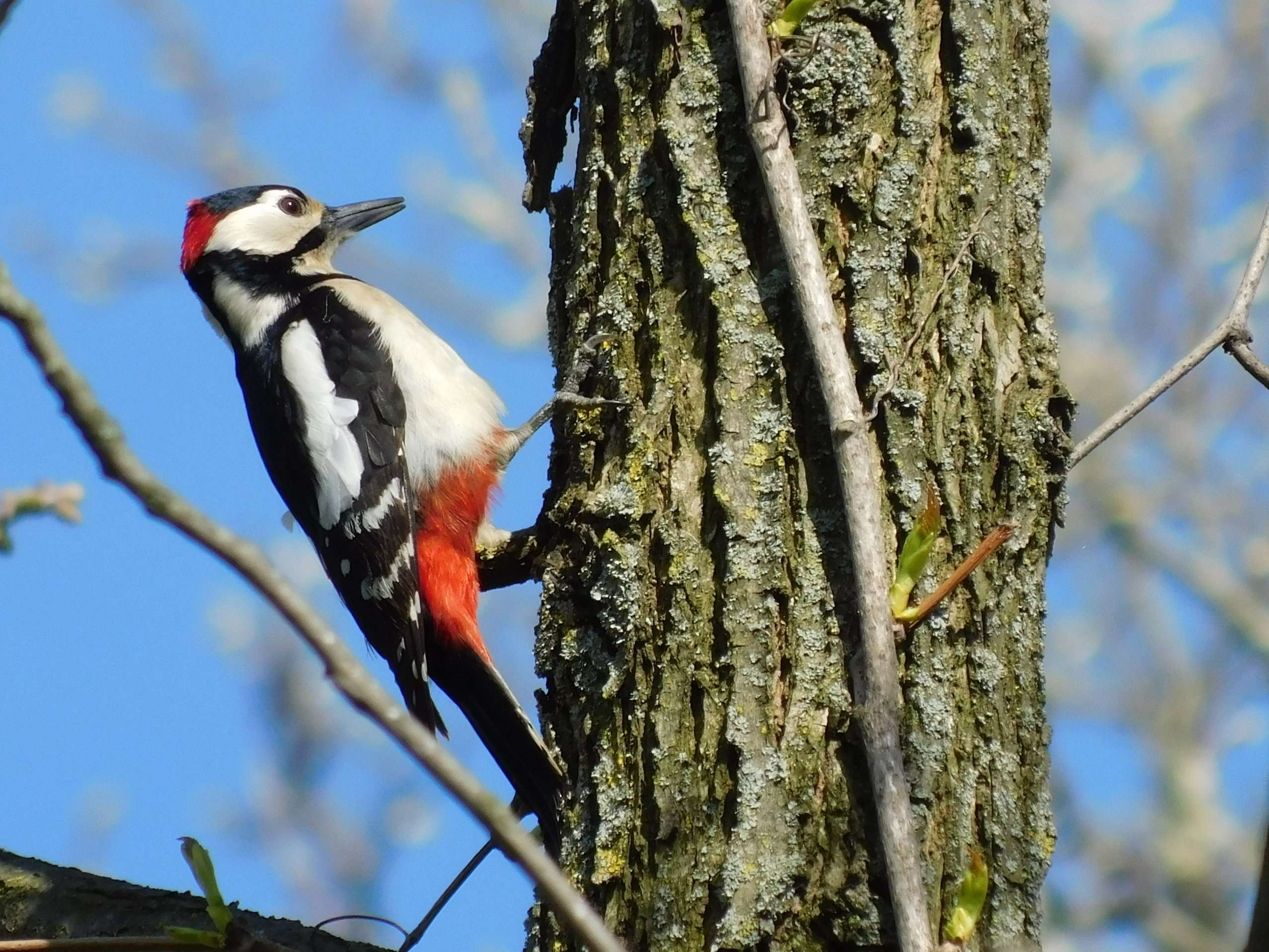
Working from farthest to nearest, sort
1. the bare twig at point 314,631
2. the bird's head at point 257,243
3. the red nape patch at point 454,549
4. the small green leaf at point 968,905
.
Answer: the bird's head at point 257,243 < the red nape patch at point 454,549 < the small green leaf at point 968,905 < the bare twig at point 314,631

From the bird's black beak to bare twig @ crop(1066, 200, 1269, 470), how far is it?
96.1 inches

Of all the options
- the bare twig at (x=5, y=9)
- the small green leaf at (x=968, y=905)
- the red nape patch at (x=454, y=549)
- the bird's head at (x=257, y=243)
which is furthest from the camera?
the bird's head at (x=257, y=243)

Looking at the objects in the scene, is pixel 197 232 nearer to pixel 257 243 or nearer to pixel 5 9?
pixel 257 243

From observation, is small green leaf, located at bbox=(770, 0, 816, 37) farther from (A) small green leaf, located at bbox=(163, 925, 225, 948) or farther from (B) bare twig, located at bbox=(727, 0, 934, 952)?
(A) small green leaf, located at bbox=(163, 925, 225, 948)

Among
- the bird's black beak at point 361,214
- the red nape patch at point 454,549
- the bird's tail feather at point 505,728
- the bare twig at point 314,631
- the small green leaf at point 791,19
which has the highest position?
the bird's black beak at point 361,214

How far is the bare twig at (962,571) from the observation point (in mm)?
1983

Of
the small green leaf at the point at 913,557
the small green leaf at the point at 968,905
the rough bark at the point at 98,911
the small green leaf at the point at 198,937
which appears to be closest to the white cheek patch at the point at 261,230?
the rough bark at the point at 98,911

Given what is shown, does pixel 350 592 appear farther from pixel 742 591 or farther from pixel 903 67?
pixel 903 67

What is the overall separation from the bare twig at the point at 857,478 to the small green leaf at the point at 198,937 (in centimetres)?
88

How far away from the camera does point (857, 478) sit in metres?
2.01

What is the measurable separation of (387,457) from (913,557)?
5.72 feet

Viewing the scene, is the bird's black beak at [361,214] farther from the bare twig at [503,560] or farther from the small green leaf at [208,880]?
the small green leaf at [208,880]

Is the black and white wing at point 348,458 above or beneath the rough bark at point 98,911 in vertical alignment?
above

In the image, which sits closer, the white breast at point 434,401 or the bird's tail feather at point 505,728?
the bird's tail feather at point 505,728
